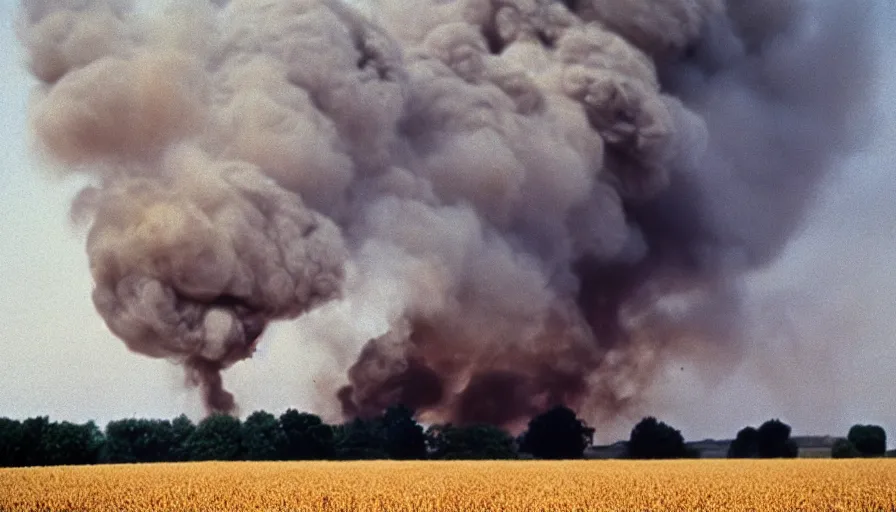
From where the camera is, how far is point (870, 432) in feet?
193

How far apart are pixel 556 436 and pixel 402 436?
24.6 ft

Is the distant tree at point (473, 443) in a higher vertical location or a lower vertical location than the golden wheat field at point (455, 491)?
higher

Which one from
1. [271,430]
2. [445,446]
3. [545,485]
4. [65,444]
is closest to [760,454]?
[445,446]

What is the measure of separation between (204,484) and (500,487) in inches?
238

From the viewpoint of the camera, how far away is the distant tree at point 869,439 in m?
57.7

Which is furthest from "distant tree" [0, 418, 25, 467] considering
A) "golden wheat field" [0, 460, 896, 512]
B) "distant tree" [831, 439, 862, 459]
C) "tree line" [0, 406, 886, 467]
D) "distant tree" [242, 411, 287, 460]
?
"distant tree" [831, 439, 862, 459]

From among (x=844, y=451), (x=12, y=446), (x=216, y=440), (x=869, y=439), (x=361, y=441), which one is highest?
(x=869, y=439)

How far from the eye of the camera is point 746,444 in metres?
57.4

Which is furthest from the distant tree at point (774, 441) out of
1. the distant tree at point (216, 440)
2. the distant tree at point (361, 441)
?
the distant tree at point (216, 440)

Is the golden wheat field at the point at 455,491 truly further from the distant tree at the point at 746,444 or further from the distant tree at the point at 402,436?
the distant tree at the point at 746,444

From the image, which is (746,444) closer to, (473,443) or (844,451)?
(844,451)

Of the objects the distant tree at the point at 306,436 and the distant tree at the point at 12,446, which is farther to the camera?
the distant tree at the point at 306,436

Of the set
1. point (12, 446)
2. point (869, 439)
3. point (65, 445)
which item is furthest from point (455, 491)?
point (869, 439)

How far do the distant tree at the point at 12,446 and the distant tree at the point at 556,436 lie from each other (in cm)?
2358
